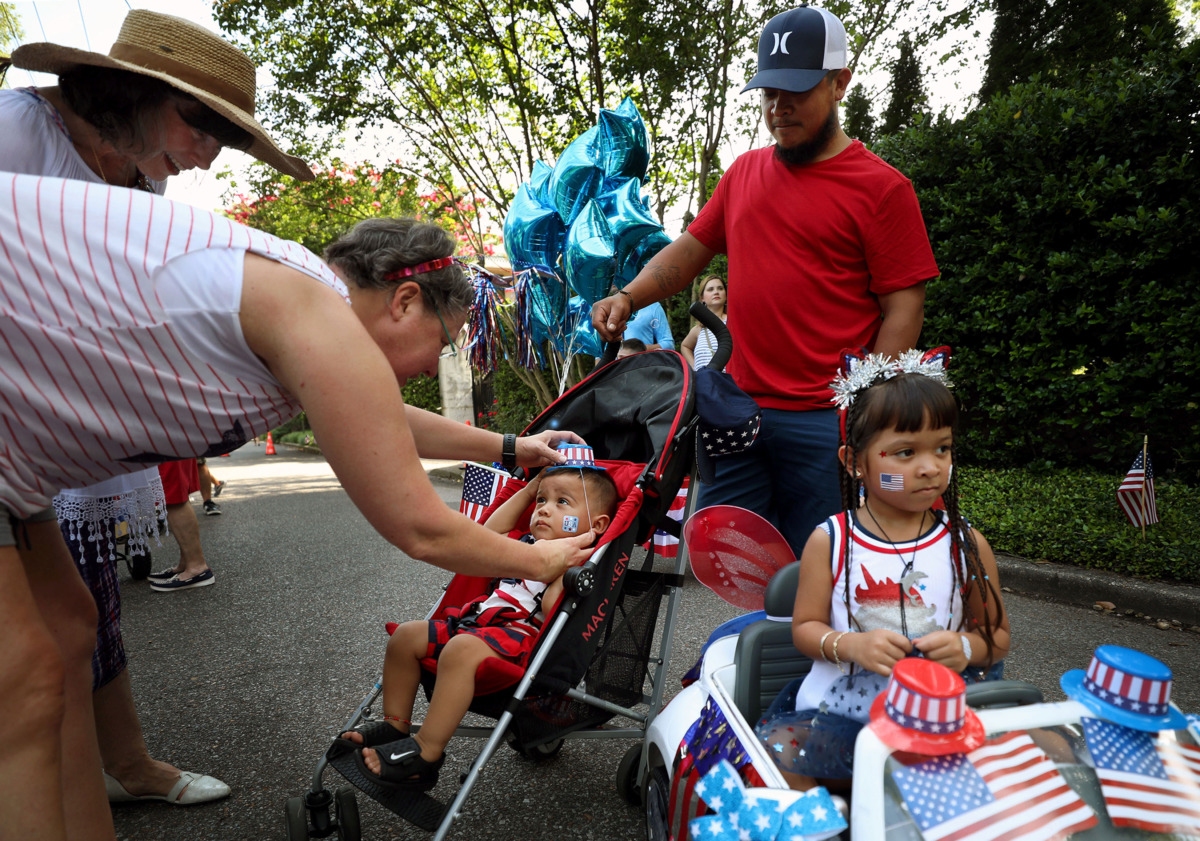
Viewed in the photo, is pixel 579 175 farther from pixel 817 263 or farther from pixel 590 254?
pixel 817 263

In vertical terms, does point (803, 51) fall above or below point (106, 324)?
above

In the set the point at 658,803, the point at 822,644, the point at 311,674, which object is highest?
the point at 822,644

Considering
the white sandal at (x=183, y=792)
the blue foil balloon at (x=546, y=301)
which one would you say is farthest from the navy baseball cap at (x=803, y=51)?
the blue foil balloon at (x=546, y=301)

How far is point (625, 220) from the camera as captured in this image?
202 inches

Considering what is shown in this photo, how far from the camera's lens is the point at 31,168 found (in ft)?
5.07

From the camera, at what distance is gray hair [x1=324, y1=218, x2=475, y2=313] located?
1.64 metres

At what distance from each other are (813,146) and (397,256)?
140 cm

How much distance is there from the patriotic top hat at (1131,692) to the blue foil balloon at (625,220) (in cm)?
442

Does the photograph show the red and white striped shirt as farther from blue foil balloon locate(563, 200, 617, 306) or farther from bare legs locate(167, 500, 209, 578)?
blue foil balloon locate(563, 200, 617, 306)

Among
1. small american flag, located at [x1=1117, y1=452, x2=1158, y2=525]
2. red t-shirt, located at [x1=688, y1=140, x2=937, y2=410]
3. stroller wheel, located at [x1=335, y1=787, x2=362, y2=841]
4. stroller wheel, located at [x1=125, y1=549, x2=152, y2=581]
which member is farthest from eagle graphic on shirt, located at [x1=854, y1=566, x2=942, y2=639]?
stroller wheel, located at [x1=125, y1=549, x2=152, y2=581]

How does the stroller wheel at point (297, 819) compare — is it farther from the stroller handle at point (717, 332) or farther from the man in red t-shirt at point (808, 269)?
the stroller handle at point (717, 332)

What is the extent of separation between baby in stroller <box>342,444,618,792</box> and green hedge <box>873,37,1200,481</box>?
4.42 meters

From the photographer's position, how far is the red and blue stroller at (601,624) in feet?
6.05

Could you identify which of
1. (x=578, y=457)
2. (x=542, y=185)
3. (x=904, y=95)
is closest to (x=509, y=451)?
(x=578, y=457)
